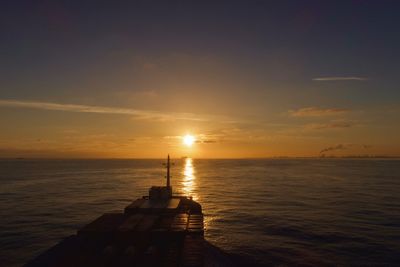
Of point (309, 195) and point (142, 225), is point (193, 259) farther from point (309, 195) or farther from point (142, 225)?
point (309, 195)

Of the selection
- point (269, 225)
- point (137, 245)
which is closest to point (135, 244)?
point (137, 245)

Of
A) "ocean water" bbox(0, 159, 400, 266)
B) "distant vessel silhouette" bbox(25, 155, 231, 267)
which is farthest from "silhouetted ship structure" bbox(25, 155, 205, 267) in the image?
"ocean water" bbox(0, 159, 400, 266)

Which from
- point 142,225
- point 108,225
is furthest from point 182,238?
point 108,225

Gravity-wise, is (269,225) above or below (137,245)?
below

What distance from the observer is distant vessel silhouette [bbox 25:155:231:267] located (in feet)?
85.2

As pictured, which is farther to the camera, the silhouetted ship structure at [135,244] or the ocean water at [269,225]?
the ocean water at [269,225]

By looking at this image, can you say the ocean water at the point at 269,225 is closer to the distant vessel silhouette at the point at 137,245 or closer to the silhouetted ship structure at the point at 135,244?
→ the distant vessel silhouette at the point at 137,245

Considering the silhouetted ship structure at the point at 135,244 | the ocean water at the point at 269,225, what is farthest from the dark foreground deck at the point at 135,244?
the ocean water at the point at 269,225

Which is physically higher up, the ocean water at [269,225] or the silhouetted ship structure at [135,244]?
the silhouetted ship structure at [135,244]

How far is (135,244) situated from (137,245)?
15.7 inches

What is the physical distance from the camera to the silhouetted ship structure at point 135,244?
2591cm

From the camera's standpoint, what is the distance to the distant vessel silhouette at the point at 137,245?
85.2 ft

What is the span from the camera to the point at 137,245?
1199 inches

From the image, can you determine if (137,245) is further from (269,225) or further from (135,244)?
(269,225)
